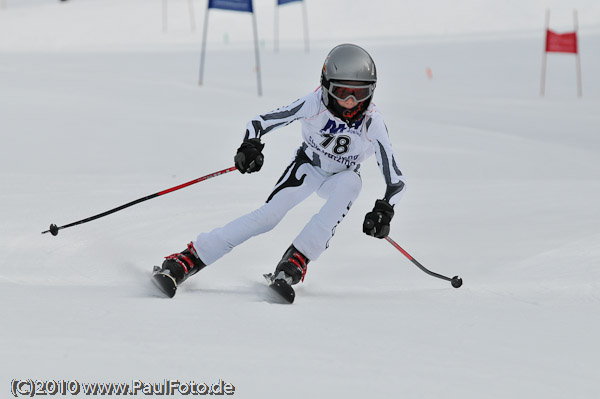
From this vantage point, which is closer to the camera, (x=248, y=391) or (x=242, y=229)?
(x=248, y=391)

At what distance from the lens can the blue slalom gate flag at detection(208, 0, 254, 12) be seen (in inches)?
468

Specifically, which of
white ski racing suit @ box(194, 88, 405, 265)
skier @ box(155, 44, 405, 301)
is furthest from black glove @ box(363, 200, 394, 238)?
white ski racing suit @ box(194, 88, 405, 265)

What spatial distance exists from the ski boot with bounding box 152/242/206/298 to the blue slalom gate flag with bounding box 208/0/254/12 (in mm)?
8817

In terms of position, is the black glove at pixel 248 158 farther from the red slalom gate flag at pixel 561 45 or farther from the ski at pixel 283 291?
the red slalom gate flag at pixel 561 45

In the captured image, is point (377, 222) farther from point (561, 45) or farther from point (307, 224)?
point (561, 45)

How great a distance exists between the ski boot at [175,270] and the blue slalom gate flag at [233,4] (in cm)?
882

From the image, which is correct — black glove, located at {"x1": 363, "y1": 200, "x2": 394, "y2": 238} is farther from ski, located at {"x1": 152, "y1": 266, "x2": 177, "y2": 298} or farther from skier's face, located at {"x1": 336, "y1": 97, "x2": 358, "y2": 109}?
ski, located at {"x1": 152, "y1": 266, "x2": 177, "y2": 298}

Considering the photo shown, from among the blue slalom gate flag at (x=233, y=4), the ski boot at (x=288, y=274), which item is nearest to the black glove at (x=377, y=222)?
the ski boot at (x=288, y=274)

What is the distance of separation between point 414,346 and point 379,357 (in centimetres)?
22

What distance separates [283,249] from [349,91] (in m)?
1.73

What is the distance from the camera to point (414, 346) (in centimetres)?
276

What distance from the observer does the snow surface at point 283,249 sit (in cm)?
243

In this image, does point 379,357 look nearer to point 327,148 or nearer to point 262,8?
point 327,148

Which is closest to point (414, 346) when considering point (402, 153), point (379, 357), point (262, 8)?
point (379, 357)
